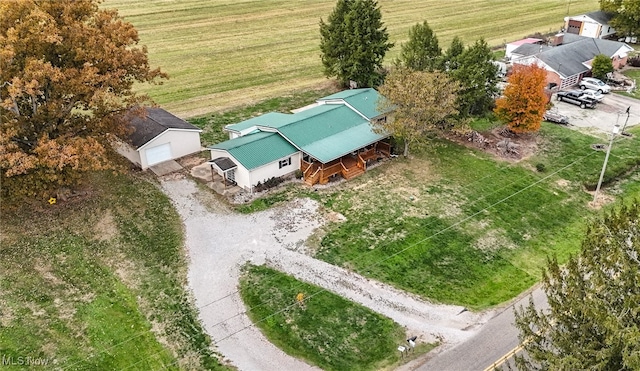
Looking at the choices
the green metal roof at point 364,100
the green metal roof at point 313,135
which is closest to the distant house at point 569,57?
the green metal roof at point 364,100

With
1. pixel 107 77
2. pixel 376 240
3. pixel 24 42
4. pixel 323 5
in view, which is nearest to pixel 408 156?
pixel 376 240

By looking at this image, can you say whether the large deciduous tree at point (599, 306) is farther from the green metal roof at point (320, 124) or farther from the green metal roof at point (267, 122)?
the green metal roof at point (267, 122)

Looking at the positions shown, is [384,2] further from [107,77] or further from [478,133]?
[107,77]

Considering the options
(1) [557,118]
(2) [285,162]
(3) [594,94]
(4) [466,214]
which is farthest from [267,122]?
(3) [594,94]

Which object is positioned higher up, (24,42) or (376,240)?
(24,42)

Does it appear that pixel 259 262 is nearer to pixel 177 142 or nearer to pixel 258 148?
pixel 258 148

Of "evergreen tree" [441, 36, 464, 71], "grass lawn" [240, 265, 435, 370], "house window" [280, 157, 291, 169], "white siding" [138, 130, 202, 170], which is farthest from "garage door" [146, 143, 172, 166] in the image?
"evergreen tree" [441, 36, 464, 71]

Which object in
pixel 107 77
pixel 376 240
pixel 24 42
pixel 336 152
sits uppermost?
pixel 24 42
